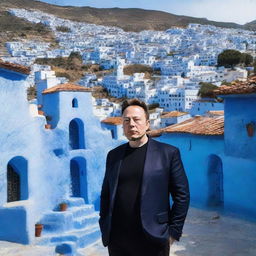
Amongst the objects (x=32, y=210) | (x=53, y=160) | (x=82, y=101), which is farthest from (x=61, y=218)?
(x=82, y=101)

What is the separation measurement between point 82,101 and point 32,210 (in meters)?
4.78

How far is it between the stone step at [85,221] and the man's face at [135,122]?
27.5 feet

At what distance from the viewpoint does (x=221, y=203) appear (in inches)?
486

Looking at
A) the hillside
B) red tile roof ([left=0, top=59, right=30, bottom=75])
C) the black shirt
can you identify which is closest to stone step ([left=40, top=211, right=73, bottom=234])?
red tile roof ([left=0, top=59, right=30, bottom=75])

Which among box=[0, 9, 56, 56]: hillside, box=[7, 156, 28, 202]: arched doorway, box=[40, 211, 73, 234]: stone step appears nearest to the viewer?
box=[40, 211, 73, 234]: stone step

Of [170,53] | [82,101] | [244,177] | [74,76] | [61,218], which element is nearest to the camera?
[244,177]

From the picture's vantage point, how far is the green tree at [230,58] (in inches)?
4457

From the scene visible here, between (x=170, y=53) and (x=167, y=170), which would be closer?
(x=167, y=170)

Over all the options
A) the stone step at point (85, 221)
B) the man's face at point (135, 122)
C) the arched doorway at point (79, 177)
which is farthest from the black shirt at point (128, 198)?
the arched doorway at point (79, 177)

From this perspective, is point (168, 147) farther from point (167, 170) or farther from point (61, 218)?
point (61, 218)

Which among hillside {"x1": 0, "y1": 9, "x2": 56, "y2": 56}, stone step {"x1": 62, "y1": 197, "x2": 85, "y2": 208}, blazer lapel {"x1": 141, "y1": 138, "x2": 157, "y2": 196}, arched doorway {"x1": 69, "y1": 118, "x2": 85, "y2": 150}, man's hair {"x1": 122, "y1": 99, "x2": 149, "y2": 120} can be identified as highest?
hillside {"x1": 0, "y1": 9, "x2": 56, "y2": 56}

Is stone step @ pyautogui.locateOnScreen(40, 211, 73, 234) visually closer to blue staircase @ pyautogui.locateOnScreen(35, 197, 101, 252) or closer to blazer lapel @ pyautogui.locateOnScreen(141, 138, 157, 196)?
blue staircase @ pyautogui.locateOnScreen(35, 197, 101, 252)

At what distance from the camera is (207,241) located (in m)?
8.99

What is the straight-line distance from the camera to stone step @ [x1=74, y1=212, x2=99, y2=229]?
40.1ft
